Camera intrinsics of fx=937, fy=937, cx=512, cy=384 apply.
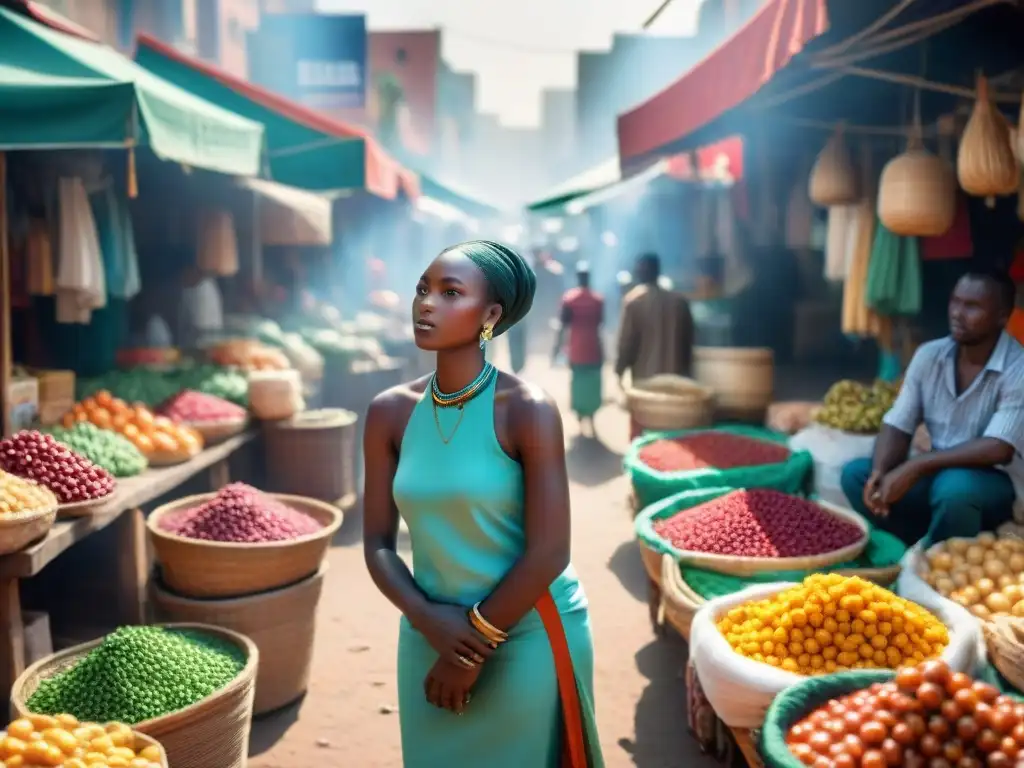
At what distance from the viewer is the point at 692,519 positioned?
422 centimetres

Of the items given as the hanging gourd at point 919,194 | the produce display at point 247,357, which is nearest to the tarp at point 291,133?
the produce display at point 247,357

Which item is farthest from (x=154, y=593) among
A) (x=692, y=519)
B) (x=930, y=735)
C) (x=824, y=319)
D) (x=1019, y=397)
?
(x=824, y=319)

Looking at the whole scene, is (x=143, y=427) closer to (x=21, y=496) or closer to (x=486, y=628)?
(x=21, y=496)

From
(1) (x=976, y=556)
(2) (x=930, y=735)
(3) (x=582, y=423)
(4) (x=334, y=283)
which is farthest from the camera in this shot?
(4) (x=334, y=283)

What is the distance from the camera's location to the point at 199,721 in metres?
2.78

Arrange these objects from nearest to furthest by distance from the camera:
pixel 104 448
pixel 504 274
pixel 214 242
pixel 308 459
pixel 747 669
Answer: pixel 504 274 → pixel 747 669 → pixel 104 448 → pixel 308 459 → pixel 214 242

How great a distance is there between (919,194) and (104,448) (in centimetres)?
433

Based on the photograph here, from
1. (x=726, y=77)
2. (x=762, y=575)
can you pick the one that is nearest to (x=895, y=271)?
(x=726, y=77)

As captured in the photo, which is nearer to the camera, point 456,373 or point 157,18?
point 456,373

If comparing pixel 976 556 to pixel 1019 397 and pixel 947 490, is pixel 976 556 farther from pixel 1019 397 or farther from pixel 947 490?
pixel 1019 397

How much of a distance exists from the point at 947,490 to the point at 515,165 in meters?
58.8

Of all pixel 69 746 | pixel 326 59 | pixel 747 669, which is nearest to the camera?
pixel 69 746

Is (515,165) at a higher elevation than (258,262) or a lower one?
higher

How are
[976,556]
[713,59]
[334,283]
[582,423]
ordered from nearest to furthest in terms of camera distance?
[976,556], [713,59], [582,423], [334,283]
